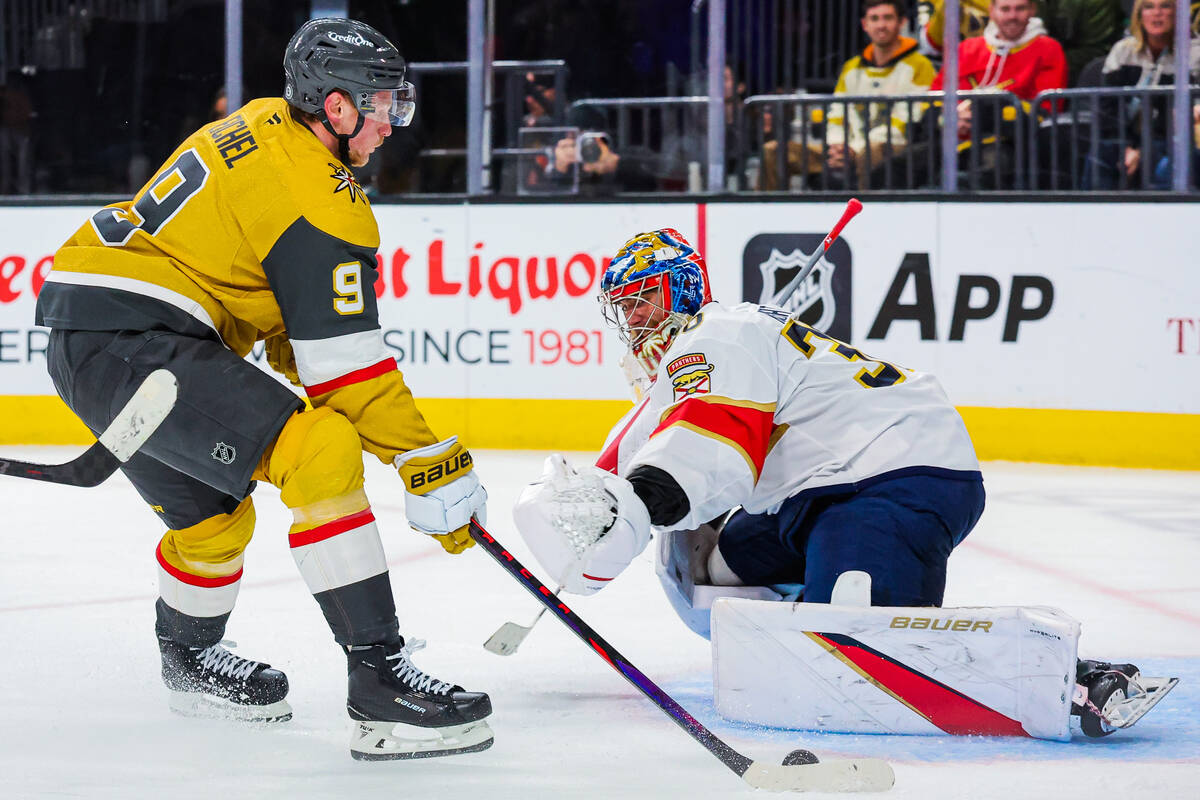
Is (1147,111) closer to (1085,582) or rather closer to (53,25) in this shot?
(1085,582)

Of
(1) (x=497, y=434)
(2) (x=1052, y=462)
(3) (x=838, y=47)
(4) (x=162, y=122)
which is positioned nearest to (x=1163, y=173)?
(2) (x=1052, y=462)

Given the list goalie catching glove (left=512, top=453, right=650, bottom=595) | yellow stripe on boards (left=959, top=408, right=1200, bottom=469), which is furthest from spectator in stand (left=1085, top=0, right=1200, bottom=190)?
goalie catching glove (left=512, top=453, right=650, bottom=595)

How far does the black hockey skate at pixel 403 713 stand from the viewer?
6.70 ft

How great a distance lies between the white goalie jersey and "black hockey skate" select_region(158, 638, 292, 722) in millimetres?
667

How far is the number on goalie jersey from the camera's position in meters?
2.11

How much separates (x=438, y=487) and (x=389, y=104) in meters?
0.60

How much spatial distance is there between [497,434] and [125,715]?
133 inches

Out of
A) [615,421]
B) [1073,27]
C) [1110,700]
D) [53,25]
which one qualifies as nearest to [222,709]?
[1110,700]

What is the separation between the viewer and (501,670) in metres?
2.59

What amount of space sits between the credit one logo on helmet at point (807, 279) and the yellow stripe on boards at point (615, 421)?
59 cm

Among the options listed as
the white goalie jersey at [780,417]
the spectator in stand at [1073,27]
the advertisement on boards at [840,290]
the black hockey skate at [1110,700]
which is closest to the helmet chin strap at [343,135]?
the white goalie jersey at [780,417]

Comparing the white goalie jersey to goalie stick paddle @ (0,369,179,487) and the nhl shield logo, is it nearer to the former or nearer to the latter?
the nhl shield logo

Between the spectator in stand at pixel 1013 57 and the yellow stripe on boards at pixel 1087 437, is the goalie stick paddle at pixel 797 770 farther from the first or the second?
the spectator in stand at pixel 1013 57

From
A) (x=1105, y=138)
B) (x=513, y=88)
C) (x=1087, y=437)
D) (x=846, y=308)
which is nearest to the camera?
(x=1087, y=437)
